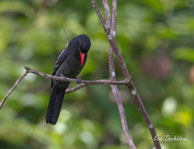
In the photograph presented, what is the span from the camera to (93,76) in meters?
5.84

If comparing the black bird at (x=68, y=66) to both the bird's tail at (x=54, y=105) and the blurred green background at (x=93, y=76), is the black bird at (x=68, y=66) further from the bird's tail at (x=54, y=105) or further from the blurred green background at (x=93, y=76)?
the blurred green background at (x=93, y=76)

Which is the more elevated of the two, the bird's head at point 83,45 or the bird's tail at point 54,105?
the bird's head at point 83,45

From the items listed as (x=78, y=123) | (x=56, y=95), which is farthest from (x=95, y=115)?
(x=56, y=95)

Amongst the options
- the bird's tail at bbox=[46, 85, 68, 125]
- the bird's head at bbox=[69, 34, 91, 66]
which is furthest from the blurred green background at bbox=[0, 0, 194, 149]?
the bird's head at bbox=[69, 34, 91, 66]

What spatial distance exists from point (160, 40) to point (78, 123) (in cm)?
206

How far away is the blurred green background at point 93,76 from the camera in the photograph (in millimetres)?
4938

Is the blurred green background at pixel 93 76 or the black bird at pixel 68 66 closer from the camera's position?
the black bird at pixel 68 66

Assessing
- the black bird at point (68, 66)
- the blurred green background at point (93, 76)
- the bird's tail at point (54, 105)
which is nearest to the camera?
the bird's tail at point (54, 105)

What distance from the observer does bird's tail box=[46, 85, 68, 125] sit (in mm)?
3736

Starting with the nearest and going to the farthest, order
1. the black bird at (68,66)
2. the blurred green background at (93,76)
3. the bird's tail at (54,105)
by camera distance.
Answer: the bird's tail at (54,105), the black bird at (68,66), the blurred green background at (93,76)

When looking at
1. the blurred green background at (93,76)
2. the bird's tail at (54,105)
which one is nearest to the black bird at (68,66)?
the bird's tail at (54,105)

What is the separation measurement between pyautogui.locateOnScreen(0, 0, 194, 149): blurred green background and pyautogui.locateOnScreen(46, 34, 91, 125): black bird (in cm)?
82

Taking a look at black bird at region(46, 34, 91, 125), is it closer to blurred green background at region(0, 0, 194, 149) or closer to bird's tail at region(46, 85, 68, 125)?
bird's tail at region(46, 85, 68, 125)

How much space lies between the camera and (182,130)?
5105 millimetres
